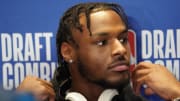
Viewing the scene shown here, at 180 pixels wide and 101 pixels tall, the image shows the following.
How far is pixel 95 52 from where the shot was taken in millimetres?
618

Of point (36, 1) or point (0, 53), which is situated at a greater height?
point (36, 1)

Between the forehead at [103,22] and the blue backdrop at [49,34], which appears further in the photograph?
the blue backdrop at [49,34]

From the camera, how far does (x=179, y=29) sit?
0.82 metres

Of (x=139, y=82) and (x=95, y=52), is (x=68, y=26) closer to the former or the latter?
(x=95, y=52)

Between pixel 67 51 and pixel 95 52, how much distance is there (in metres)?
0.10

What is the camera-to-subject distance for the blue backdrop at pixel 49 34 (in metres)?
0.82

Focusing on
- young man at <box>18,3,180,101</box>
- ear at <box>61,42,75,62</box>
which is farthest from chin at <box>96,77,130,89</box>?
ear at <box>61,42,75,62</box>

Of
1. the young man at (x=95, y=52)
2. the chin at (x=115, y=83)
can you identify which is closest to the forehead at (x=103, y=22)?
the young man at (x=95, y=52)

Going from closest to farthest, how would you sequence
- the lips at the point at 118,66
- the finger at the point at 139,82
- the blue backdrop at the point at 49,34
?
1. the lips at the point at 118,66
2. the finger at the point at 139,82
3. the blue backdrop at the point at 49,34

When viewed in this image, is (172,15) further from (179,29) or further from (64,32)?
(64,32)

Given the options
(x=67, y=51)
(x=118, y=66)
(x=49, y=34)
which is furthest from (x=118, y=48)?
(x=49, y=34)

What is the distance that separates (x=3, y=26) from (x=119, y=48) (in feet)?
1.48

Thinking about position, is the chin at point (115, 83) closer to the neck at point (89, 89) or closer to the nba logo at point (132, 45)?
the neck at point (89, 89)

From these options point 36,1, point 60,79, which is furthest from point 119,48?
point 36,1
